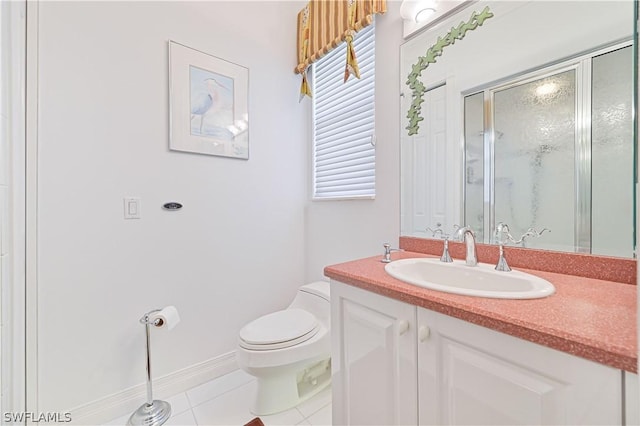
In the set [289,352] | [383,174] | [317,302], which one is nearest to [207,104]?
[383,174]

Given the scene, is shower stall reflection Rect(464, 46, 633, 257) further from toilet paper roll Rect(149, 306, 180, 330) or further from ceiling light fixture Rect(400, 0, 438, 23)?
toilet paper roll Rect(149, 306, 180, 330)

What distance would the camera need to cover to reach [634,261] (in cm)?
72

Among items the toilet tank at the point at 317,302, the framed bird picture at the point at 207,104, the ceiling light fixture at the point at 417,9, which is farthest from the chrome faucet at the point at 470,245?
the framed bird picture at the point at 207,104

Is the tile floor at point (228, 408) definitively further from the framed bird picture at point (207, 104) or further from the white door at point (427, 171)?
the framed bird picture at point (207, 104)

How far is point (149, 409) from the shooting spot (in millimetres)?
1310

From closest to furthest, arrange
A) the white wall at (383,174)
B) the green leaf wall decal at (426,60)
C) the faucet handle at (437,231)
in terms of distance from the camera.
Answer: the green leaf wall decal at (426,60)
the faucet handle at (437,231)
the white wall at (383,174)

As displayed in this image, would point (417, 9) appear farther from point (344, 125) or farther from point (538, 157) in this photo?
point (538, 157)

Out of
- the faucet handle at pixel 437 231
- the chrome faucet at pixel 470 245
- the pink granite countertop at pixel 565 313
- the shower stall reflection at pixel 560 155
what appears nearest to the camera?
the pink granite countertop at pixel 565 313

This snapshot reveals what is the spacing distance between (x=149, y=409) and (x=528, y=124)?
216 cm

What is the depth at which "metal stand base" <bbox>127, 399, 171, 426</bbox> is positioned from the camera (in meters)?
1.25

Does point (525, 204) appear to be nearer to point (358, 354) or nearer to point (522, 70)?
point (522, 70)

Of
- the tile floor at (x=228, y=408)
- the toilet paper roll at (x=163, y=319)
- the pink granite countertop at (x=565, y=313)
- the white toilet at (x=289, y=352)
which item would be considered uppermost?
the pink granite countertop at (x=565, y=313)

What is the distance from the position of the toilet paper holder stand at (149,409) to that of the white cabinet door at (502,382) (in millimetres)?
1279

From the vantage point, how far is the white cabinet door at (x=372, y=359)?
0.74 metres
